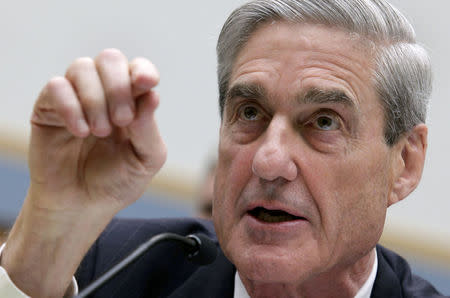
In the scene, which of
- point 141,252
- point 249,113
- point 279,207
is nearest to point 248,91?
point 249,113

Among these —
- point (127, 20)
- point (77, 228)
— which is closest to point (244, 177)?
point (77, 228)

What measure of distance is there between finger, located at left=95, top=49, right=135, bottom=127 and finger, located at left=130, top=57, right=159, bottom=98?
0.02 meters

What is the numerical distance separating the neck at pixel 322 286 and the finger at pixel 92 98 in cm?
67

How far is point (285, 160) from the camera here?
1633 mm

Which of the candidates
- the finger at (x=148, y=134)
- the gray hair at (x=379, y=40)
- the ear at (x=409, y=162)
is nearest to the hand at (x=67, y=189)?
the finger at (x=148, y=134)

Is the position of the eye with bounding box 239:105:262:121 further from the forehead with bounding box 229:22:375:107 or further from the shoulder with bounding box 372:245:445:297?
the shoulder with bounding box 372:245:445:297

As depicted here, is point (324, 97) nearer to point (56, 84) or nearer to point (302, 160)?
point (302, 160)

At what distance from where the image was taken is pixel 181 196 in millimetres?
4980

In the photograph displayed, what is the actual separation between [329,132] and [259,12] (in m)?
0.36

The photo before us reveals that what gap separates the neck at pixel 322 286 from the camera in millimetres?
1792

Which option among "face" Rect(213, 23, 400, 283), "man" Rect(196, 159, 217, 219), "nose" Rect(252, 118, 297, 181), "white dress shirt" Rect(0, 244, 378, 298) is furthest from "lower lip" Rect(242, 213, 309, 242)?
"man" Rect(196, 159, 217, 219)

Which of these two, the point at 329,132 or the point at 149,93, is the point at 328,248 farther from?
the point at 149,93

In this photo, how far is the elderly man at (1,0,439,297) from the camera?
1.58 meters

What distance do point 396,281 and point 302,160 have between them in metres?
0.53
